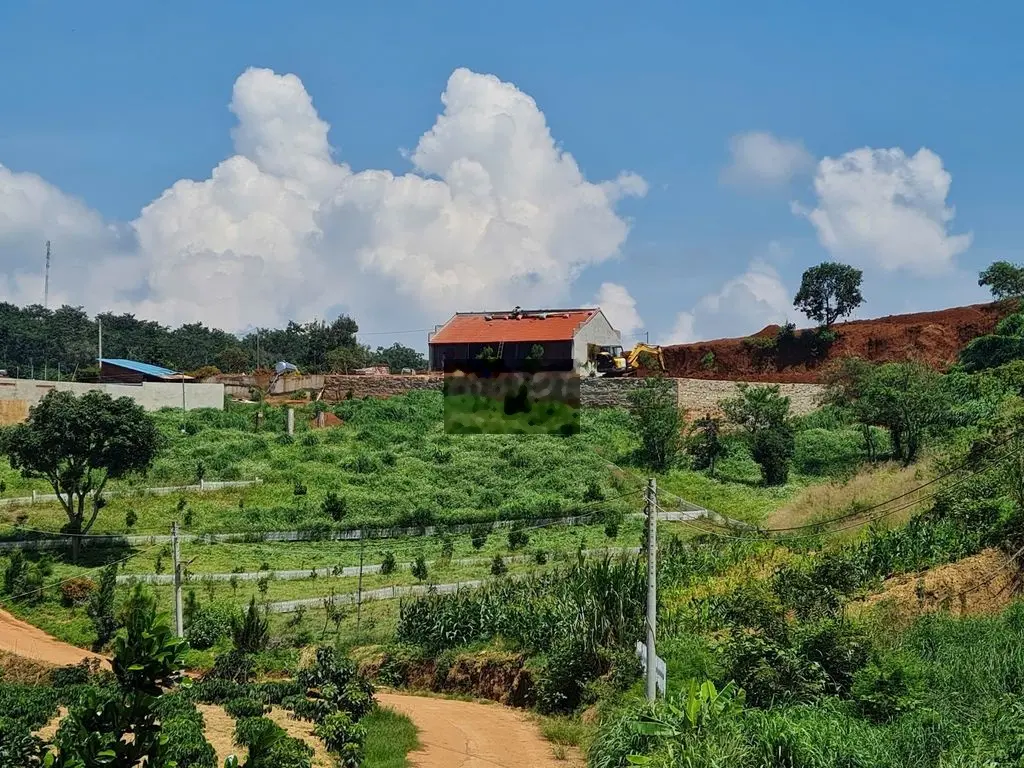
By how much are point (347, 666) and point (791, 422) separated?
27841 mm

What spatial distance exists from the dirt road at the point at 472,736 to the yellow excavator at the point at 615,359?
1234 inches

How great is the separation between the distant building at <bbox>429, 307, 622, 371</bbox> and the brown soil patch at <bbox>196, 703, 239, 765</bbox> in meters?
32.1

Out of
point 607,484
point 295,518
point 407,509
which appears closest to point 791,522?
point 607,484

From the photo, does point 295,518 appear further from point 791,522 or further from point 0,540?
point 791,522

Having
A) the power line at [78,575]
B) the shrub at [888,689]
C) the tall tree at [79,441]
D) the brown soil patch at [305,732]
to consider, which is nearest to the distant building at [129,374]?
the tall tree at [79,441]

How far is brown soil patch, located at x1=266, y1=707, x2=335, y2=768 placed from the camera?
48.0 ft

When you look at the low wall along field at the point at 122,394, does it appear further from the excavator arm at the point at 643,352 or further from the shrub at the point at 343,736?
the shrub at the point at 343,736

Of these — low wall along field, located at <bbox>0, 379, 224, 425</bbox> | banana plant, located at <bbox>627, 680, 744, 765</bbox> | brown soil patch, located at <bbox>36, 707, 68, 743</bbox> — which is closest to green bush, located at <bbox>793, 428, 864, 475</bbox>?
banana plant, located at <bbox>627, 680, 744, 765</bbox>

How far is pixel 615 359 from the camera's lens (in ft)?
165

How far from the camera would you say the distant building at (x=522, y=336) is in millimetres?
48469

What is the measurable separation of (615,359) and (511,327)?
18.4ft

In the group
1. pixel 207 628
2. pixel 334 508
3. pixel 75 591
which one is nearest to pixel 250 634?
pixel 207 628

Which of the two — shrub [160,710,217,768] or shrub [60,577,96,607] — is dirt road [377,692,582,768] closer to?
shrub [160,710,217,768]

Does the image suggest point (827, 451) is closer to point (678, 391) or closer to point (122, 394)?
point (678, 391)
